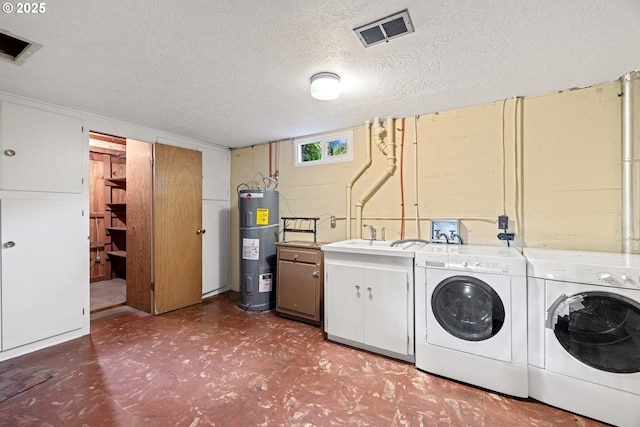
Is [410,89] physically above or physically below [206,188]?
above

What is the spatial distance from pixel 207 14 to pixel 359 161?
7.32ft

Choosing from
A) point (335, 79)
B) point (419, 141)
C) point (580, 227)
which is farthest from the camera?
point (419, 141)

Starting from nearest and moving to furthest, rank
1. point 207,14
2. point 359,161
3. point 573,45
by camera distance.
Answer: point 207,14, point 573,45, point 359,161

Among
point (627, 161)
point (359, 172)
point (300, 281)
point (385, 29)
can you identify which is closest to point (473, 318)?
point (627, 161)

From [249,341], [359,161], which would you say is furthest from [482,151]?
[249,341]

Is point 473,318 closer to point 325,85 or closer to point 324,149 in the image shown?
point 325,85

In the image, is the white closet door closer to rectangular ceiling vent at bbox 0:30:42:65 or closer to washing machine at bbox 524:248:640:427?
rectangular ceiling vent at bbox 0:30:42:65

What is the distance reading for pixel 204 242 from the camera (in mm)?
4125

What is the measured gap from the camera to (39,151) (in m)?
2.60

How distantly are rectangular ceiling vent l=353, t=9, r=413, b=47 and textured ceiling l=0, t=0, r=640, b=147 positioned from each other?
0.04 meters

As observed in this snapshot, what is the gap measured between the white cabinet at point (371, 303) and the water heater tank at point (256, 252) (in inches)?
44.2

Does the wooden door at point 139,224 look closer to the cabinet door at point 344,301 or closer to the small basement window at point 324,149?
the small basement window at point 324,149

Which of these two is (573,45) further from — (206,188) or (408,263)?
(206,188)

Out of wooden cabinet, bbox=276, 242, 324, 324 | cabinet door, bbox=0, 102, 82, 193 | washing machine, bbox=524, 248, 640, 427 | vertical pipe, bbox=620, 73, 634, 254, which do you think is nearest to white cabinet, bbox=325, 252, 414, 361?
wooden cabinet, bbox=276, 242, 324, 324
